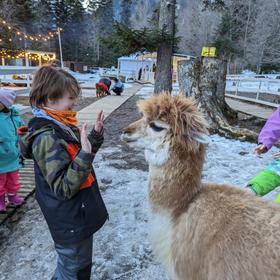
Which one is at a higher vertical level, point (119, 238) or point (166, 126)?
point (166, 126)

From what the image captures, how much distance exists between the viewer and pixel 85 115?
9.14m

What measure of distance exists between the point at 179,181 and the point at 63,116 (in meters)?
0.79

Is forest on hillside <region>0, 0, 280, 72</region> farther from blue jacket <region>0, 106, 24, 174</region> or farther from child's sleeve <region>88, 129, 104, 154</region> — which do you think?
child's sleeve <region>88, 129, 104, 154</region>

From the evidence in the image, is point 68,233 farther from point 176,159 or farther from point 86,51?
point 86,51

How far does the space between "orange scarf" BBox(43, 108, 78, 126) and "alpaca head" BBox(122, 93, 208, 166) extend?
0.39m

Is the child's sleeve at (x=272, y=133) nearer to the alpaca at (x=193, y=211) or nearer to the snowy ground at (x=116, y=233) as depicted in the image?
the alpaca at (x=193, y=211)

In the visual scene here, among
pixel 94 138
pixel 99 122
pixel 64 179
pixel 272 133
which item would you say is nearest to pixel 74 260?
pixel 64 179

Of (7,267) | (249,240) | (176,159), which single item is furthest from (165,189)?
(7,267)

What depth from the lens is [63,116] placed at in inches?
70.6

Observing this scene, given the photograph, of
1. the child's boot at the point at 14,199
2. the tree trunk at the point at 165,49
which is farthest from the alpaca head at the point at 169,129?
the tree trunk at the point at 165,49

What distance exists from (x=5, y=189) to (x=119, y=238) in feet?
4.62

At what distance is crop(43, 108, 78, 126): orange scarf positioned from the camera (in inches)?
69.1

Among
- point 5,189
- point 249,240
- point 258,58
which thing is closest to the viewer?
point 249,240

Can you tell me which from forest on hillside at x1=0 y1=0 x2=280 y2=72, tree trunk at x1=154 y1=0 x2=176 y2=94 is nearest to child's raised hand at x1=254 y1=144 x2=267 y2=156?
tree trunk at x1=154 y1=0 x2=176 y2=94
